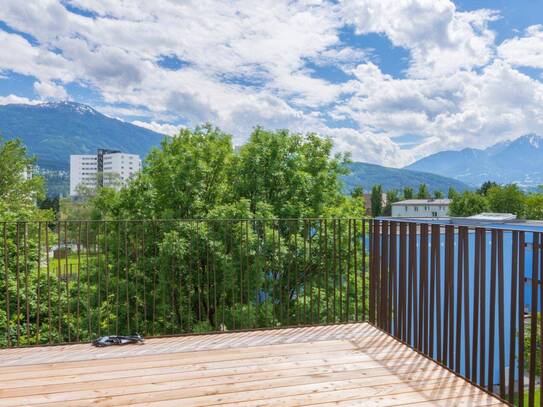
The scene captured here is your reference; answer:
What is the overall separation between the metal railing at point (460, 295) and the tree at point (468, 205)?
46386 millimetres

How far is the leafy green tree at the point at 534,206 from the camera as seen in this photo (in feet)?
125

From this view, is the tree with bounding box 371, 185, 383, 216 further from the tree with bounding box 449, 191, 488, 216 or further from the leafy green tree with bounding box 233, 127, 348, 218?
the leafy green tree with bounding box 233, 127, 348, 218

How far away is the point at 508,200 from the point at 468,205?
518 centimetres

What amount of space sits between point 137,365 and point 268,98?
4139cm

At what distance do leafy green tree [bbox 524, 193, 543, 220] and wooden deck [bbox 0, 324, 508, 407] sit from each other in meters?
42.2

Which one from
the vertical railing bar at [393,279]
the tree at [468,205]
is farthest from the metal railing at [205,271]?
the tree at [468,205]

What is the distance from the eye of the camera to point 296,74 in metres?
18.5

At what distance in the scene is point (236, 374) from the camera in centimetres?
264

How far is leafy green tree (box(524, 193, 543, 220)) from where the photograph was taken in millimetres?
38125

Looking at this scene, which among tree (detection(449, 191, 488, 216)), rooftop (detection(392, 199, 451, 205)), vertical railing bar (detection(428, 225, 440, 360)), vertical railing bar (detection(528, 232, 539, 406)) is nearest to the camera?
vertical railing bar (detection(528, 232, 539, 406))

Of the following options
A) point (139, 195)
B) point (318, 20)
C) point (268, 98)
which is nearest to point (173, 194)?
point (139, 195)

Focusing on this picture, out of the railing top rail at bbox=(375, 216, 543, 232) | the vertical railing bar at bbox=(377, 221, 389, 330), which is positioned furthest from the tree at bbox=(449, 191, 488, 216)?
the vertical railing bar at bbox=(377, 221, 389, 330)

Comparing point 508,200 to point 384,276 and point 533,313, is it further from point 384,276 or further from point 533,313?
point 533,313

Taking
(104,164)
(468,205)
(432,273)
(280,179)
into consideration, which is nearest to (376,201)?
(468,205)
